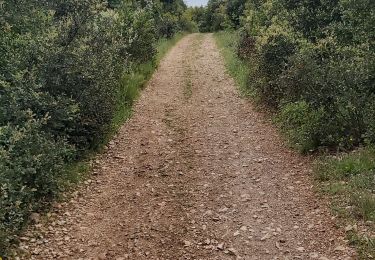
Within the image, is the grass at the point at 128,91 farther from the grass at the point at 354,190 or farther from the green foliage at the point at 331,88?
the grass at the point at 354,190

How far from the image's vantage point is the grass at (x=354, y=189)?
4.82m

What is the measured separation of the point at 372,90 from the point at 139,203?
4429mm

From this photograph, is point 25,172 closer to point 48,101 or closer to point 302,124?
point 48,101

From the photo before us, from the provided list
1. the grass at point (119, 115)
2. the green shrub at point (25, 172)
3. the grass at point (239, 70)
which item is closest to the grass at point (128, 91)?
the grass at point (119, 115)

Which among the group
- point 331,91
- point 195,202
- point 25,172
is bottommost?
point 195,202

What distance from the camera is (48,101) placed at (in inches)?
258

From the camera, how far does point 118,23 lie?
41.1ft

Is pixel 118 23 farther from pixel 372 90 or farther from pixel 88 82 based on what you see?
pixel 372 90

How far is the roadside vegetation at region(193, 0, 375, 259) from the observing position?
5742 mm

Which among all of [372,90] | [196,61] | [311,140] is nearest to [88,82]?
[311,140]

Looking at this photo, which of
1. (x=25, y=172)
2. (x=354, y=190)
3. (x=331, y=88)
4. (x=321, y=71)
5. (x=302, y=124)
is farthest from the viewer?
(x=302, y=124)

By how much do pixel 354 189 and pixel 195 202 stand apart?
7.49ft

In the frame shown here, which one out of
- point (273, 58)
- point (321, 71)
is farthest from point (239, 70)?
point (321, 71)

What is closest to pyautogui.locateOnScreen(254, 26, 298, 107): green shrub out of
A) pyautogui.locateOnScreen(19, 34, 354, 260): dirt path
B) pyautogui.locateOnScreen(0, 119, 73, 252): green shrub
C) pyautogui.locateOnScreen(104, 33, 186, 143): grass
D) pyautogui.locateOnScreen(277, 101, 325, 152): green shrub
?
pyautogui.locateOnScreen(19, 34, 354, 260): dirt path
